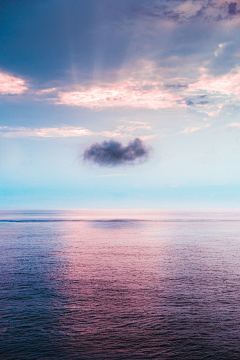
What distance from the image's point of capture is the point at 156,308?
54.4 feet

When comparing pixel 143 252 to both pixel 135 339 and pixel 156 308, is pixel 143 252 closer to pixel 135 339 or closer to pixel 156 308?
pixel 156 308

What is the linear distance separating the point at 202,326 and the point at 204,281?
28.4 ft

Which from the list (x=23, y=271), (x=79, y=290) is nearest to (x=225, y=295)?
(x=79, y=290)

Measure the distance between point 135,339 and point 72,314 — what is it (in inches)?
172

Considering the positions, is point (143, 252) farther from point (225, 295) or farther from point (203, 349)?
point (203, 349)

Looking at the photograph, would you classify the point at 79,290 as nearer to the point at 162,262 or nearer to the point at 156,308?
the point at 156,308

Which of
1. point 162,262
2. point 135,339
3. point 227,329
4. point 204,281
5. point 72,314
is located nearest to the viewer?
point 135,339

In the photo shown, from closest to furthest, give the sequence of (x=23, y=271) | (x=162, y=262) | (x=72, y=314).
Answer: (x=72, y=314), (x=23, y=271), (x=162, y=262)

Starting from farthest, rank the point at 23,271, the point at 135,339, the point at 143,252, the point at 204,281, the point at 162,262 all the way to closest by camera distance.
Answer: the point at 143,252, the point at 162,262, the point at 23,271, the point at 204,281, the point at 135,339

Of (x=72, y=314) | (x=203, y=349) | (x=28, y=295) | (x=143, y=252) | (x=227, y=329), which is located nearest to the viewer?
(x=203, y=349)

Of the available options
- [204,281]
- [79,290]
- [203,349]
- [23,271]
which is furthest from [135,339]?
[23,271]

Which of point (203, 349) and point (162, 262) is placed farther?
point (162, 262)

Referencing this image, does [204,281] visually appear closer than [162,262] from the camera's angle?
Yes

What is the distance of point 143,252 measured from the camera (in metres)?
36.7
